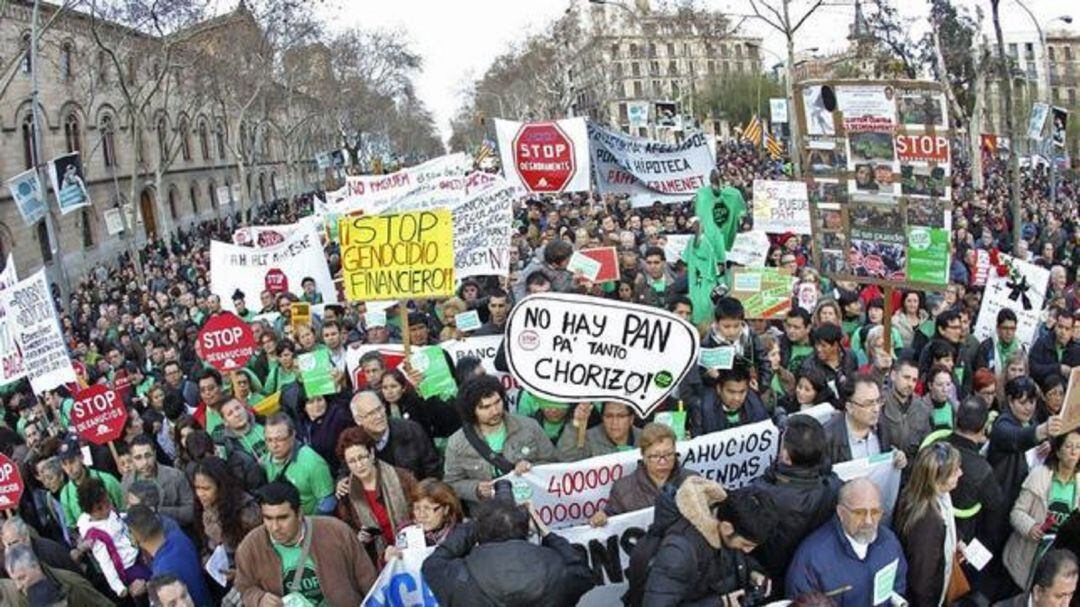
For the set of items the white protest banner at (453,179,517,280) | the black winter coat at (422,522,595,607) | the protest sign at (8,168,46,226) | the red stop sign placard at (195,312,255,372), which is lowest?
the black winter coat at (422,522,595,607)

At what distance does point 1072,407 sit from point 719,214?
18.8 ft

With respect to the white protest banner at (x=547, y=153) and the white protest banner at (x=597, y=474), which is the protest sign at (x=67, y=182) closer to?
the white protest banner at (x=547, y=153)

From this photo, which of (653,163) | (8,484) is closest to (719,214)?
(653,163)

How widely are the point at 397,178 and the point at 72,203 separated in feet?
18.5

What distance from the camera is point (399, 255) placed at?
6.80 m

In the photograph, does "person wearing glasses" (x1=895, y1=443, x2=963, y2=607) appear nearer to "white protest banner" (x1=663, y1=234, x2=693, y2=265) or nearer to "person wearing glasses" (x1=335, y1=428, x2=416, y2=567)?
"person wearing glasses" (x1=335, y1=428, x2=416, y2=567)

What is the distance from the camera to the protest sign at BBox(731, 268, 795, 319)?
8.21m

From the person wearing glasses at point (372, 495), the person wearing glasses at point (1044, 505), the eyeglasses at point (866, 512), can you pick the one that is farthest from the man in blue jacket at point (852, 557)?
the person wearing glasses at point (372, 495)

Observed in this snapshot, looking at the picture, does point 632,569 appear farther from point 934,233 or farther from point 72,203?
point 72,203

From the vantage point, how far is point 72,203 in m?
16.7

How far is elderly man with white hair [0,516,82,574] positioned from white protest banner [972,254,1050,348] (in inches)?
264

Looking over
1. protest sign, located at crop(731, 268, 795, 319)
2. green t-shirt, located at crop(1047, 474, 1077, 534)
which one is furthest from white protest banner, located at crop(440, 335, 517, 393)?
green t-shirt, located at crop(1047, 474, 1077, 534)

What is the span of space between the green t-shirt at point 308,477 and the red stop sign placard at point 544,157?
291 inches

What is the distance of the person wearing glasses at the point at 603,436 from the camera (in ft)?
17.4
